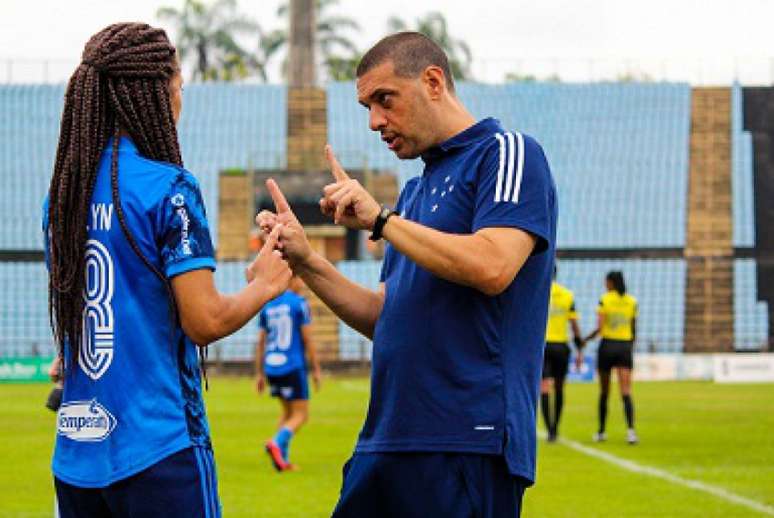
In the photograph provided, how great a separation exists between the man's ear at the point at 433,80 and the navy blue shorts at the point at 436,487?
112 cm

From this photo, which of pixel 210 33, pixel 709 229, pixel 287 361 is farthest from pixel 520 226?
pixel 210 33

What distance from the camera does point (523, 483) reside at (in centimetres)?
445

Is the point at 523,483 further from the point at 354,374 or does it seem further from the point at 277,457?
the point at 354,374

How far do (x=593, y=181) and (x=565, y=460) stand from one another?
34270 millimetres

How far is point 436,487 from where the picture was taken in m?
4.39

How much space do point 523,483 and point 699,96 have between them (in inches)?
1949

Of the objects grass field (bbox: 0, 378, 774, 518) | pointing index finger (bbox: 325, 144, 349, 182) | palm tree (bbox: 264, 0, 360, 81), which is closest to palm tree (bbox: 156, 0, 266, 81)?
palm tree (bbox: 264, 0, 360, 81)

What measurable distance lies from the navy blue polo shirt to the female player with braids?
568 millimetres

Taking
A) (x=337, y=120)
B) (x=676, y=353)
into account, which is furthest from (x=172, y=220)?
(x=337, y=120)

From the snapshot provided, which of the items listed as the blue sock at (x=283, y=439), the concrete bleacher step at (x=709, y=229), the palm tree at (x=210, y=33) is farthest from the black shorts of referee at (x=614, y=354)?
the palm tree at (x=210, y=33)

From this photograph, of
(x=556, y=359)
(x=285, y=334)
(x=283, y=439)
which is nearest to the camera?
(x=283, y=439)

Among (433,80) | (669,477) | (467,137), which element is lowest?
(669,477)

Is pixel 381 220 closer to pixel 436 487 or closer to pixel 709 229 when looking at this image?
pixel 436 487

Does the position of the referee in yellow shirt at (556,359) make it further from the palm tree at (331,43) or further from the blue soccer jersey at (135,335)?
the palm tree at (331,43)
